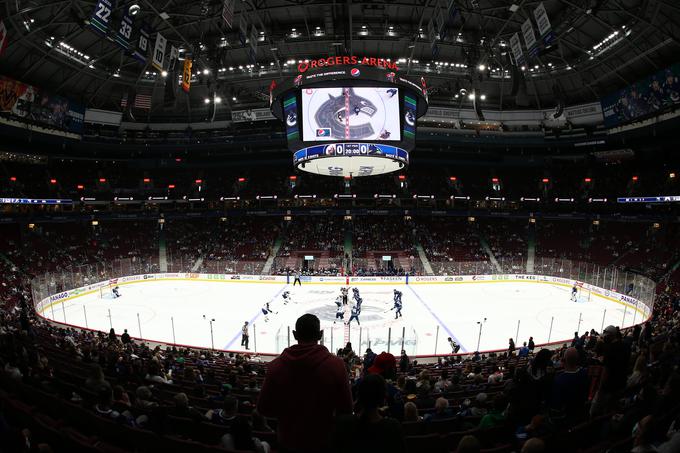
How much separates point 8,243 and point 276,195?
80.6ft

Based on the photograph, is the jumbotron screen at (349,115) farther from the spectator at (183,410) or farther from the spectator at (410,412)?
the spectator at (410,412)

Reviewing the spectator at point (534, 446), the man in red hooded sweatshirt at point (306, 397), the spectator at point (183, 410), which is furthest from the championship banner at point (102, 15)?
the spectator at point (534, 446)

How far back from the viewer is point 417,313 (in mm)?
22109

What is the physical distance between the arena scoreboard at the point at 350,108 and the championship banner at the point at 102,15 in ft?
28.3

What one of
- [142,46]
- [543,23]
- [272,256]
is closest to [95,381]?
[142,46]

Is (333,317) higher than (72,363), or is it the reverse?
(72,363)

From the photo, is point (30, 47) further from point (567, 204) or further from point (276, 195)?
point (567, 204)

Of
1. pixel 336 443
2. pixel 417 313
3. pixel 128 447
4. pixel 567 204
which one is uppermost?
pixel 567 204

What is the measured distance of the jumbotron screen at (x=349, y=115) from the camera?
20.2 metres

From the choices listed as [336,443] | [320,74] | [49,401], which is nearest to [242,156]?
[320,74]

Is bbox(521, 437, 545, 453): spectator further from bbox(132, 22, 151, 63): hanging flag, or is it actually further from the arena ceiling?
bbox(132, 22, 151, 63): hanging flag

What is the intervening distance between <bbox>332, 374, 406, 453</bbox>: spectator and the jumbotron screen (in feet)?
62.2

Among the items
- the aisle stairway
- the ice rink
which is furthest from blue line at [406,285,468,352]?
the aisle stairway

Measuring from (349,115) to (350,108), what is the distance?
0.39 m
